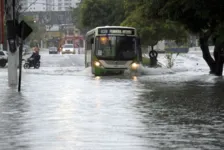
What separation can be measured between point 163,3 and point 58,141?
14.9 meters

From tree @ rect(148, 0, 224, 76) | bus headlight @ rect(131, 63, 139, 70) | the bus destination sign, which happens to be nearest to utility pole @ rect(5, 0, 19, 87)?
tree @ rect(148, 0, 224, 76)

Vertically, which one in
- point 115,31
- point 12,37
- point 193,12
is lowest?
point 12,37

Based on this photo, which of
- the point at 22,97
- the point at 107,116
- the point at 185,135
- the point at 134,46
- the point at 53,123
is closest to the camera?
the point at 185,135

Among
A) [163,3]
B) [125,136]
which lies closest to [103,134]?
[125,136]

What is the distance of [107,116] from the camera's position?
44.7 feet

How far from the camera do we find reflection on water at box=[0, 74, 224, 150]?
33.0ft

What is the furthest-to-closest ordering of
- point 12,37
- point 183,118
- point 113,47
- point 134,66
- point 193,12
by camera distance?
point 134,66, point 113,47, point 193,12, point 12,37, point 183,118

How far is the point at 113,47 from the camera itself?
33.4 m

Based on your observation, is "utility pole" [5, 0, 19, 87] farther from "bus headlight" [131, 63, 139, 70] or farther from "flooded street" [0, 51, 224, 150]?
"bus headlight" [131, 63, 139, 70]

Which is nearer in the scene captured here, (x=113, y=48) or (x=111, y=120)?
(x=111, y=120)

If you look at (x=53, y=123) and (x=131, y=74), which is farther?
(x=131, y=74)

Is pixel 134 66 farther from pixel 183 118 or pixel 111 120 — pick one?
pixel 111 120

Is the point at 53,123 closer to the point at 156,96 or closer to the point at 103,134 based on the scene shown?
the point at 103,134

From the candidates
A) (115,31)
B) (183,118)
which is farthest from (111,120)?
(115,31)
